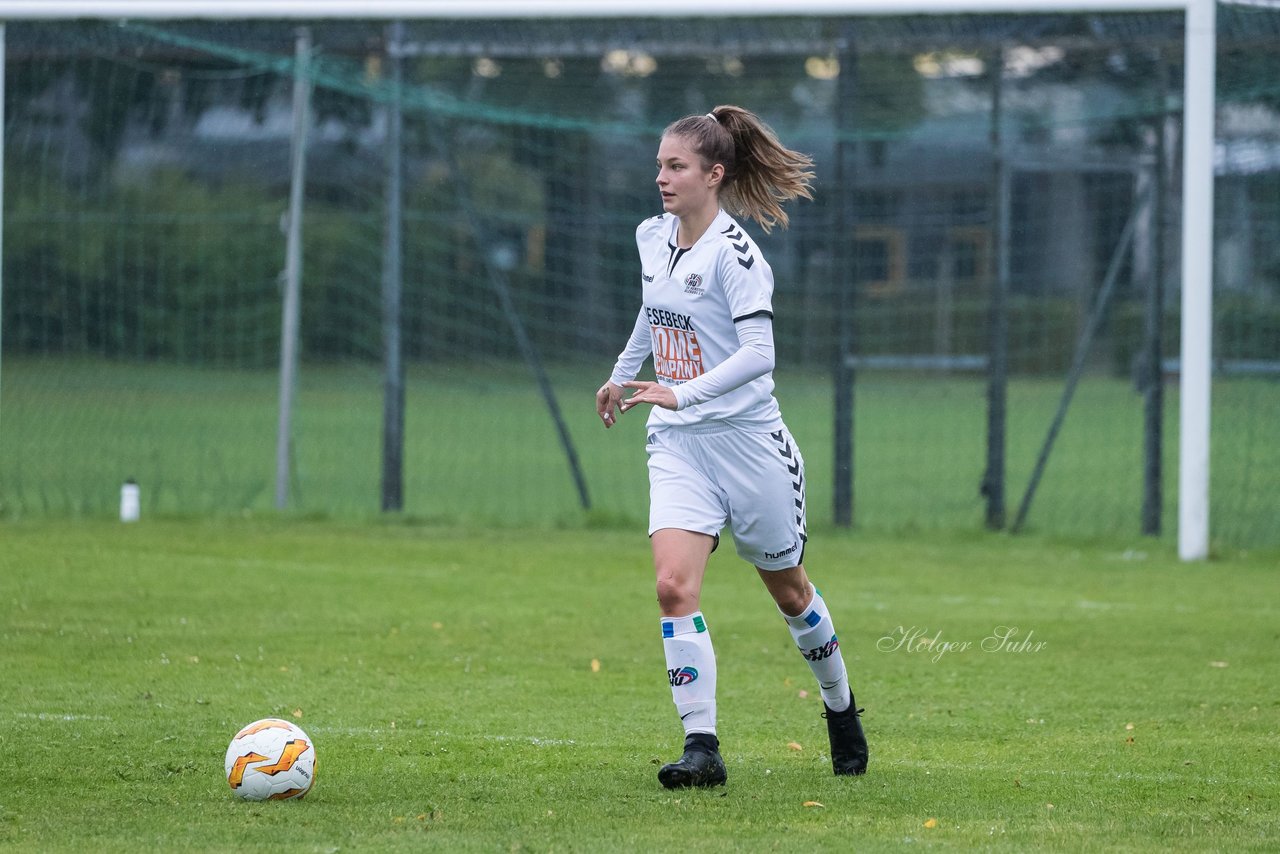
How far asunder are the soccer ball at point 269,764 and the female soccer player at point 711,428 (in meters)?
1.11

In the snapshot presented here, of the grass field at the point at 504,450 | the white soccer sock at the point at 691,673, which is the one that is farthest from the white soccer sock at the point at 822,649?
the grass field at the point at 504,450

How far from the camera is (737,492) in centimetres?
526

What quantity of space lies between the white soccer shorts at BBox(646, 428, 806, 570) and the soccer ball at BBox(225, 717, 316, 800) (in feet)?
4.25

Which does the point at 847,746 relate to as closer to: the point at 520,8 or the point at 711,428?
the point at 711,428

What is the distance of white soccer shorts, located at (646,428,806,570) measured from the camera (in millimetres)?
5242

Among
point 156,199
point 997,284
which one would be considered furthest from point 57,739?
point 156,199

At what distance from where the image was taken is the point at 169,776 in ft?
16.9

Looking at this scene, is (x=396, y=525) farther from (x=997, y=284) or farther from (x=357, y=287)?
(x=997, y=284)

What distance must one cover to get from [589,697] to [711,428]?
1.92m

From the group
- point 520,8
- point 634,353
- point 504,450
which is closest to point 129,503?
point 520,8

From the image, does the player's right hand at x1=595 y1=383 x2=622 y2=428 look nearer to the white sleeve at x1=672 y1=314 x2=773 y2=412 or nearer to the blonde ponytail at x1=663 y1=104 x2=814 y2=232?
the white sleeve at x1=672 y1=314 x2=773 y2=412

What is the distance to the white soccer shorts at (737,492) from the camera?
5.24 metres

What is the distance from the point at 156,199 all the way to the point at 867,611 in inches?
473

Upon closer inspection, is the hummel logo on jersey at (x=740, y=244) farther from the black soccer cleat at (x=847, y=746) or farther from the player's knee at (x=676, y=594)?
the black soccer cleat at (x=847, y=746)
